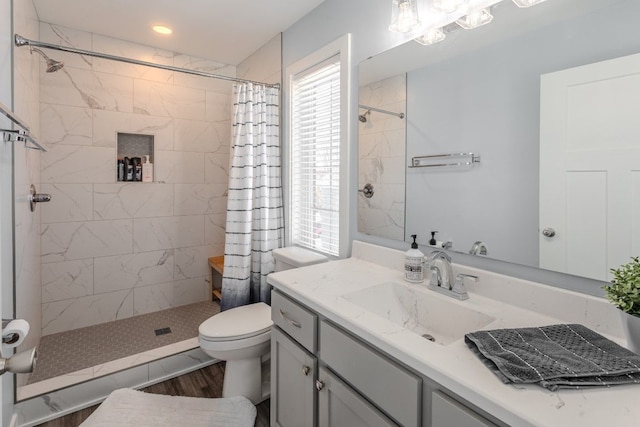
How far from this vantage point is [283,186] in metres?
2.50

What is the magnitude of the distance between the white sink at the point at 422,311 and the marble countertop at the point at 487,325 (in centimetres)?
2

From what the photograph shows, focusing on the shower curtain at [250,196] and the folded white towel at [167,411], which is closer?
the folded white towel at [167,411]

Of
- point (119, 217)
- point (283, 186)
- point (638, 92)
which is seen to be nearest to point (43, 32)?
point (119, 217)

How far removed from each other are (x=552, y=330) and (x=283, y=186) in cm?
194

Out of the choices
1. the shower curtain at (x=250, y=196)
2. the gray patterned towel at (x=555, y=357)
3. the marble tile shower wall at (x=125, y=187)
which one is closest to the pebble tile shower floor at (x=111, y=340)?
the marble tile shower wall at (x=125, y=187)

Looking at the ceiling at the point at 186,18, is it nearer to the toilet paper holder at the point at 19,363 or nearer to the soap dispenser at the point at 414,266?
the soap dispenser at the point at 414,266

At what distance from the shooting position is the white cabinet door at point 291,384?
125 centimetres

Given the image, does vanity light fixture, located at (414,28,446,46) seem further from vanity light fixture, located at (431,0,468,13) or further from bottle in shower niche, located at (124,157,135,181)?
bottle in shower niche, located at (124,157,135,181)

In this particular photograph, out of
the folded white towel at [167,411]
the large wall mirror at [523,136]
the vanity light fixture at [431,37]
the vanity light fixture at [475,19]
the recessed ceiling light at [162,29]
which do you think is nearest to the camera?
the large wall mirror at [523,136]

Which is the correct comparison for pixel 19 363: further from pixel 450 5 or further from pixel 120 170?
pixel 120 170

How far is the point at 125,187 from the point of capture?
2770mm

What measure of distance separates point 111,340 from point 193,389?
863 mm

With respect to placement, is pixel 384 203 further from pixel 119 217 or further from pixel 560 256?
pixel 119 217

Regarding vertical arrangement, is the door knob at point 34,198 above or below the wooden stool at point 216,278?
above
